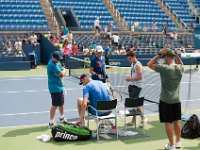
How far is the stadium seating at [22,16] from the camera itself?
89.2ft

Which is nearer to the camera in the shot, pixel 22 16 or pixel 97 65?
pixel 97 65

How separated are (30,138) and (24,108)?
134 inches

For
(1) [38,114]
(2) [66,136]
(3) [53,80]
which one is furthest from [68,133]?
(1) [38,114]

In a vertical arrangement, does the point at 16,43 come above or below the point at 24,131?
above

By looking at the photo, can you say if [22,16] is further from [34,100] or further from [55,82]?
[55,82]

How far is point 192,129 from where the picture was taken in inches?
330

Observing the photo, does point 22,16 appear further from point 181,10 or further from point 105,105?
Result: point 105,105

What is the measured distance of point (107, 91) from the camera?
850cm

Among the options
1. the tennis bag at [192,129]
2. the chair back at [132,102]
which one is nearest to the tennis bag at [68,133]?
the chair back at [132,102]

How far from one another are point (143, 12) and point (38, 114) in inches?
967

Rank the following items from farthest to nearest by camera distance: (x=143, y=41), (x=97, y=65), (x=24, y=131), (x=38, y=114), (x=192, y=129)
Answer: (x=143, y=41)
(x=38, y=114)
(x=97, y=65)
(x=24, y=131)
(x=192, y=129)

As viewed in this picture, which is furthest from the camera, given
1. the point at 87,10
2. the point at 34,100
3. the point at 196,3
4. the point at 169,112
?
the point at 196,3

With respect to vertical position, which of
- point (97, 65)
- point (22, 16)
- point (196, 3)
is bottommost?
point (97, 65)

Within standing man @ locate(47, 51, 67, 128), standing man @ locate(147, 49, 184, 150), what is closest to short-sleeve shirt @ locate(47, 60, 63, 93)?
standing man @ locate(47, 51, 67, 128)
